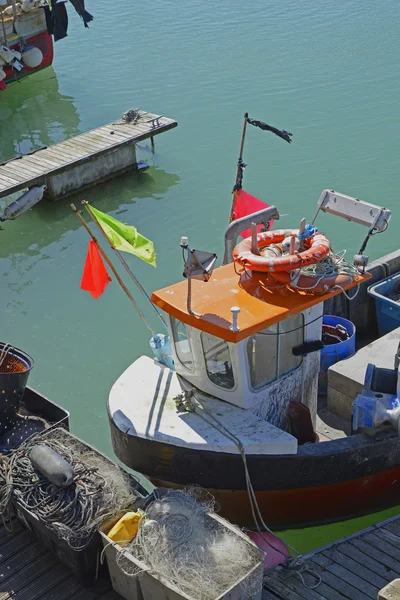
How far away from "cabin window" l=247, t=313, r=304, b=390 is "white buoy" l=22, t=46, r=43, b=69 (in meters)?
17.3

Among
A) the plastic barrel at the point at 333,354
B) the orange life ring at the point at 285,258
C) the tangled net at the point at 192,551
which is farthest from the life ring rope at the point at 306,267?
the tangled net at the point at 192,551

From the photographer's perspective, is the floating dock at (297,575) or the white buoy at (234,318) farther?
the white buoy at (234,318)

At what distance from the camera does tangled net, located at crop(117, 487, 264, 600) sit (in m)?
5.71

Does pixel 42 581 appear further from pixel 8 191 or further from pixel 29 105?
pixel 29 105

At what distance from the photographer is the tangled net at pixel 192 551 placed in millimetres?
5715

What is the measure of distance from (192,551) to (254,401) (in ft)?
6.28

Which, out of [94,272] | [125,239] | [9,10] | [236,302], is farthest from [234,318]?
[9,10]

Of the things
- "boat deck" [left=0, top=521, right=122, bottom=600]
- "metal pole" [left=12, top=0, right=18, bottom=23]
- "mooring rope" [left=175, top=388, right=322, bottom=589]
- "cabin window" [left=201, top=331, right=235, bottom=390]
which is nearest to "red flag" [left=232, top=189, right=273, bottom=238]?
"cabin window" [left=201, top=331, right=235, bottom=390]

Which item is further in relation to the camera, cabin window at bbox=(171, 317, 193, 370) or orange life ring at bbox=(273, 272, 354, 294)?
cabin window at bbox=(171, 317, 193, 370)

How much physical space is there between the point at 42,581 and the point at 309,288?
3380 millimetres

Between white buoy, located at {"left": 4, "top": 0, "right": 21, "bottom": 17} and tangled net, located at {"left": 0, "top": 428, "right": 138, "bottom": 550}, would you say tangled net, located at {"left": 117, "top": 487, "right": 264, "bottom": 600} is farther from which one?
white buoy, located at {"left": 4, "top": 0, "right": 21, "bottom": 17}

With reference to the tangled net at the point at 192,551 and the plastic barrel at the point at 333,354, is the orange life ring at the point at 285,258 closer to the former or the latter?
the plastic barrel at the point at 333,354

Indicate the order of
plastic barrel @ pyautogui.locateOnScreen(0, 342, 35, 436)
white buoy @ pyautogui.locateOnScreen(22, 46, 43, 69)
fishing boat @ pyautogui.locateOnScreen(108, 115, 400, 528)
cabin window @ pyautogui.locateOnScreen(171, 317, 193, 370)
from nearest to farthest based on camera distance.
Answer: fishing boat @ pyautogui.locateOnScreen(108, 115, 400, 528), cabin window @ pyautogui.locateOnScreen(171, 317, 193, 370), plastic barrel @ pyautogui.locateOnScreen(0, 342, 35, 436), white buoy @ pyautogui.locateOnScreen(22, 46, 43, 69)

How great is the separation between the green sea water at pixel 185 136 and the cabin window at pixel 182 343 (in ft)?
6.72
